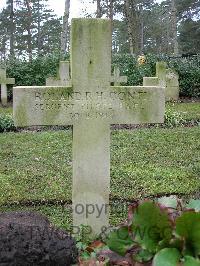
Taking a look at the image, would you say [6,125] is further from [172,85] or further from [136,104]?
[136,104]

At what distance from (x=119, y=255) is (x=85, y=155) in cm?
224

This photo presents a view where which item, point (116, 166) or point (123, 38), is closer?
point (116, 166)

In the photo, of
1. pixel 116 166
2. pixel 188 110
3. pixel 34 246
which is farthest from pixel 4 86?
pixel 34 246

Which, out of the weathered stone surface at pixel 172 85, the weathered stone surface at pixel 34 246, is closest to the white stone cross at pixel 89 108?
the weathered stone surface at pixel 34 246

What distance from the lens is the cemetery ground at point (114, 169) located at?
5648mm

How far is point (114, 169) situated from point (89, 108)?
304 centimetres

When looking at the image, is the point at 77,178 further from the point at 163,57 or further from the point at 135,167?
the point at 163,57

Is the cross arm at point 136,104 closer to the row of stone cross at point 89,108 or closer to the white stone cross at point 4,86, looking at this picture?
the row of stone cross at point 89,108

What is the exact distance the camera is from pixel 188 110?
1520 centimetres

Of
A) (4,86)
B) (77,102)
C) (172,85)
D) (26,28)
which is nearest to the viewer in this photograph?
(77,102)

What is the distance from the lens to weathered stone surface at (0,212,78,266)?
114 inches

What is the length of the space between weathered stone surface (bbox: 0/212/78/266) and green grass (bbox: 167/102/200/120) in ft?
35.0

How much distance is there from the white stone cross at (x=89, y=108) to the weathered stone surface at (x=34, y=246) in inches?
42.0

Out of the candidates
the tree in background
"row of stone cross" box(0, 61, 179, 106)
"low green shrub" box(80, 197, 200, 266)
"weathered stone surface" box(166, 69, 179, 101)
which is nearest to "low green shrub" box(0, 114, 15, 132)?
"row of stone cross" box(0, 61, 179, 106)
